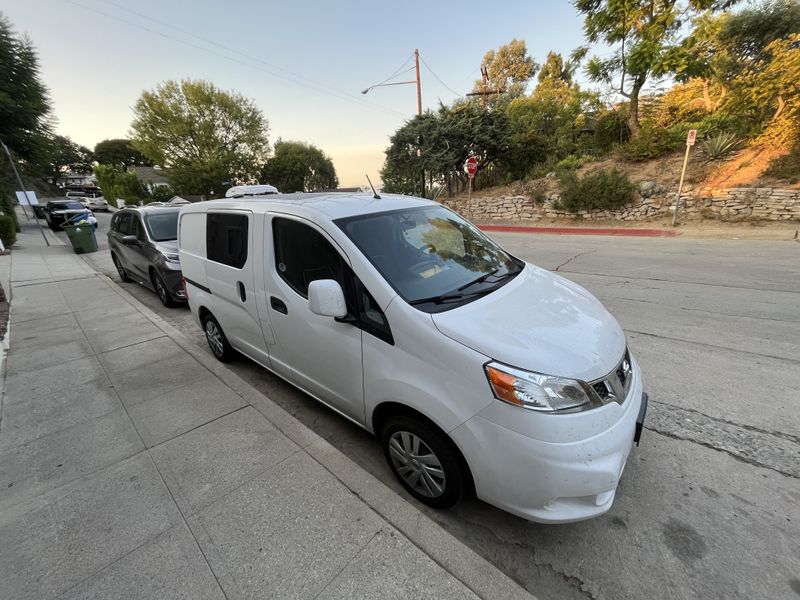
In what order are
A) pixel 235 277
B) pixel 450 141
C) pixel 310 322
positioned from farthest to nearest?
pixel 450 141, pixel 235 277, pixel 310 322

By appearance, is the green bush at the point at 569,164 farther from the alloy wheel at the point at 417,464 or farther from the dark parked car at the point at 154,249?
the alloy wheel at the point at 417,464

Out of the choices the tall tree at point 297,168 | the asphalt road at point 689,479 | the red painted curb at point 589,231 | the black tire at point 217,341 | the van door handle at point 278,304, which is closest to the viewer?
the asphalt road at point 689,479

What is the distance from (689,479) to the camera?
2193 millimetres

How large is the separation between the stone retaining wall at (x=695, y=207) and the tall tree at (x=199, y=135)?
2909 cm

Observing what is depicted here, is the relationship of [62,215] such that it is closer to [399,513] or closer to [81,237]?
[81,237]

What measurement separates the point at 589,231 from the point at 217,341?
13.3m

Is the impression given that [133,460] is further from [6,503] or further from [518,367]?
[518,367]

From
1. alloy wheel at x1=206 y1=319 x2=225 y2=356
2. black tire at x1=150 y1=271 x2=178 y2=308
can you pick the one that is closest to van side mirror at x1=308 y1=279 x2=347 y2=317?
alloy wheel at x1=206 y1=319 x2=225 y2=356

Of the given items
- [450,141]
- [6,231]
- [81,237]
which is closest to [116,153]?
[6,231]

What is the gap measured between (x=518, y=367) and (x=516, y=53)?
130 ft

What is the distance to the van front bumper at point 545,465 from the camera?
1.59m

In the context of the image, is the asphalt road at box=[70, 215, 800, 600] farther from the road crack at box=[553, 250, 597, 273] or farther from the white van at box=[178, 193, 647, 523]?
the road crack at box=[553, 250, 597, 273]

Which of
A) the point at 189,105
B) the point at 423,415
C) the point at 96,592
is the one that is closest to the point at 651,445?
the point at 423,415

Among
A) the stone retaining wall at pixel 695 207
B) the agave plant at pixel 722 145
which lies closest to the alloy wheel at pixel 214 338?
the stone retaining wall at pixel 695 207
